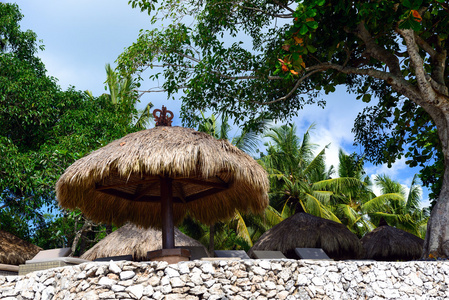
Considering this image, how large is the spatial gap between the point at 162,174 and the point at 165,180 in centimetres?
12

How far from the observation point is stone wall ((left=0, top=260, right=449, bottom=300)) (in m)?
4.42

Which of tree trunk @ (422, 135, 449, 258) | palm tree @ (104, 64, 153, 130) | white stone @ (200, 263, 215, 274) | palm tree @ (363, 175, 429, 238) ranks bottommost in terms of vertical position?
white stone @ (200, 263, 215, 274)

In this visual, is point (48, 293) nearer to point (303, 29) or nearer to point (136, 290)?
point (136, 290)

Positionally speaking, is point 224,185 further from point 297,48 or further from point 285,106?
point 285,106

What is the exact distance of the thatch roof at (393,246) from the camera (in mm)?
12445

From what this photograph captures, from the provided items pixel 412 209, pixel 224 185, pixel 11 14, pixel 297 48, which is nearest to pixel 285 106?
pixel 297 48

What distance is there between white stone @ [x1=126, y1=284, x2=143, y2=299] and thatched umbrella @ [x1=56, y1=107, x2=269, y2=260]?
1.36 meters

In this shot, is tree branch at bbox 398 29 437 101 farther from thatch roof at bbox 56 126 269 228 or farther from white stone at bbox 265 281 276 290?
white stone at bbox 265 281 276 290

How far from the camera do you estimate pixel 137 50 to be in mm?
9961

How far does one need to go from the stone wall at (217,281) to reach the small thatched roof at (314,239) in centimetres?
462

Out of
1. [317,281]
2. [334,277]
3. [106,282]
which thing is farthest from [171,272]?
[334,277]

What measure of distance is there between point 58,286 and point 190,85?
6157 millimetres

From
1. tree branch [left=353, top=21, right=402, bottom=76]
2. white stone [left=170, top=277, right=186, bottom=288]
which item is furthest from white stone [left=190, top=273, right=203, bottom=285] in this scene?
tree branch [left=353, top=21, right=402, bottom=76]

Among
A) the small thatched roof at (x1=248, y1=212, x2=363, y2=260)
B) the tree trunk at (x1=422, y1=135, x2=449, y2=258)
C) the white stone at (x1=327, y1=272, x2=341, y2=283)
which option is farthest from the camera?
the small thatched roof at (x1=248, y1=212, x2=363, y2=260)
